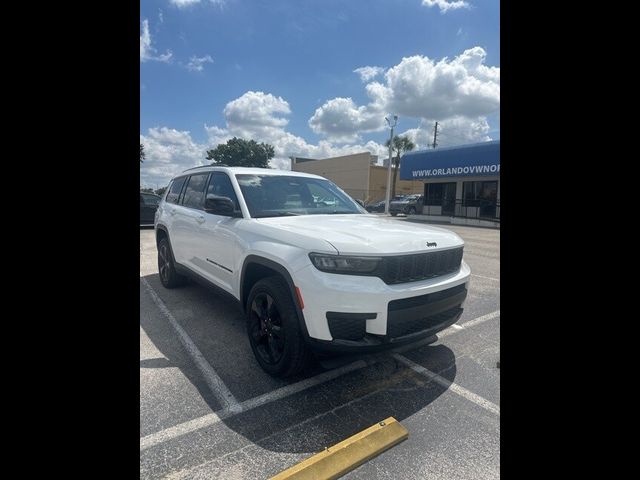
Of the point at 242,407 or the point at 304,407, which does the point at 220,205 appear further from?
the point at 304,407

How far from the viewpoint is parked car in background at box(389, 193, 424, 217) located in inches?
1132

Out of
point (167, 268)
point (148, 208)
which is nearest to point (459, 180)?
point (148, 208)

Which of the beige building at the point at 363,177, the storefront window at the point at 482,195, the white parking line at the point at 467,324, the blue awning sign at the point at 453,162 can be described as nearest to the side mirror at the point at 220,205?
the white parking line at the point at 467,324

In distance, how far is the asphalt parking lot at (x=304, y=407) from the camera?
7.12 ft

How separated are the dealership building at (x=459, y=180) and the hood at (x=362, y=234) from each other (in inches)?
796

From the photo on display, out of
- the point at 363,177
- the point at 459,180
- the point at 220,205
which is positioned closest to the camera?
the point at 220,205

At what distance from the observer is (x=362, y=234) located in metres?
2.89

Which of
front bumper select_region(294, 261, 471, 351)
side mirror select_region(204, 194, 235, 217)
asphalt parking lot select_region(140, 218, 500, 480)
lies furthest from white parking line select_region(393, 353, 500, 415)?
side mirror select_region(204, 194, 235, 217)

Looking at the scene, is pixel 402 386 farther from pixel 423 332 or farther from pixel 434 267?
pixel 434 267

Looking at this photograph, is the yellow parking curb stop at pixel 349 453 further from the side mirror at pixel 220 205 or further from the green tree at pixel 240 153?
the green tree at pixel 240 153

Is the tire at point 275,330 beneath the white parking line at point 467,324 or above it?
above

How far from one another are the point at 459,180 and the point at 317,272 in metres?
25.6

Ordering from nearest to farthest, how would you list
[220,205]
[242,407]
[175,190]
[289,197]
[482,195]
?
[242,407] < [220,205] < [289,197] < [175,190] < [482,195]
